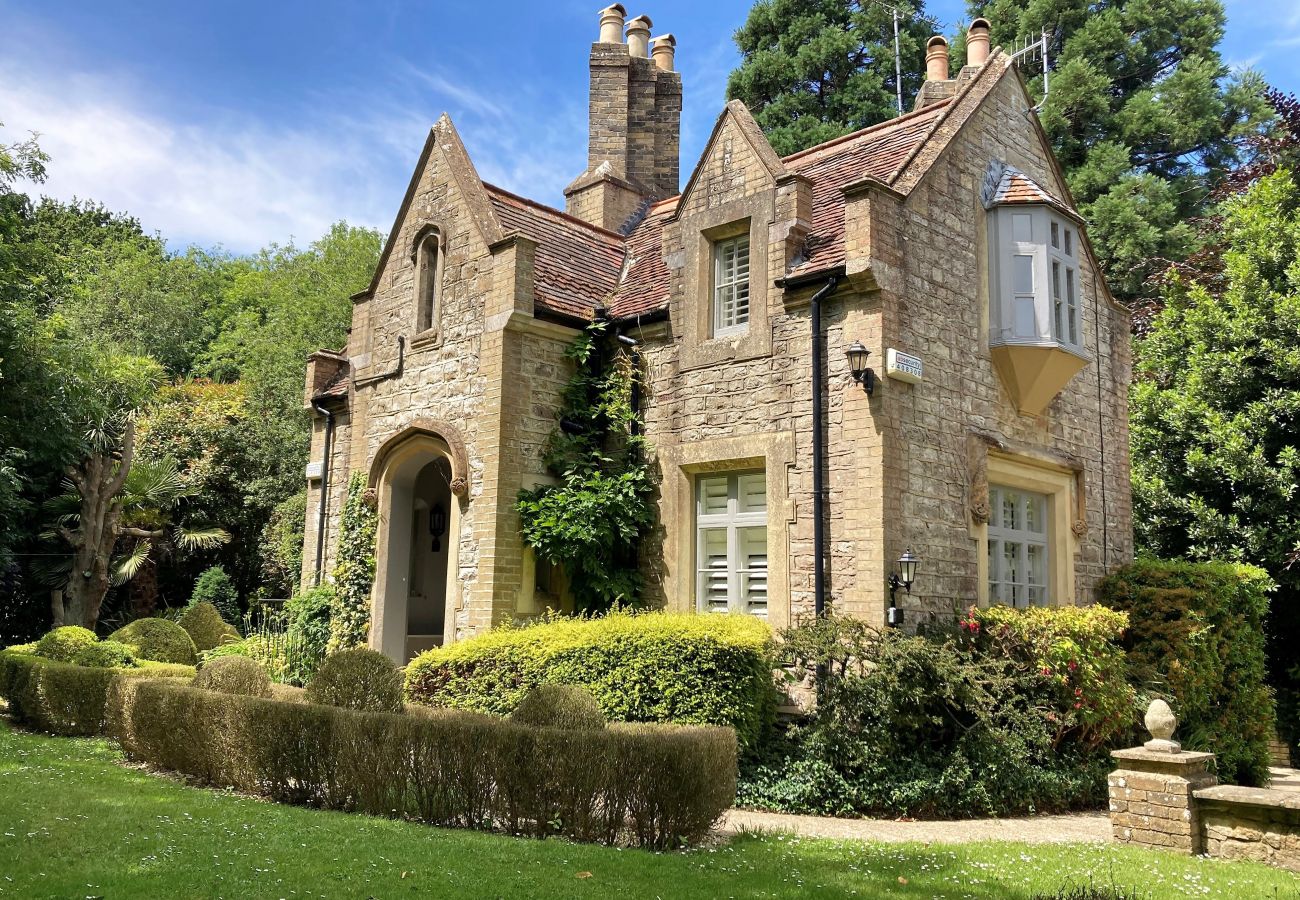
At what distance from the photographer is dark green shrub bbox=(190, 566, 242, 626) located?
85.4ft

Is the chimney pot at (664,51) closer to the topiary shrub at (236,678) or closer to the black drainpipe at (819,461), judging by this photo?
the black drainpipe at (819,461)

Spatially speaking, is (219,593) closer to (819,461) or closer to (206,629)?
(206,629)

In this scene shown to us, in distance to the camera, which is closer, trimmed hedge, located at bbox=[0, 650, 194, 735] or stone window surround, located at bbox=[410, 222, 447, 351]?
trimmed hedge, located at bbox=[0, 650, 194, 735]

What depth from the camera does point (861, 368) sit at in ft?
38.6

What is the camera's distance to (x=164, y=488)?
2575cm

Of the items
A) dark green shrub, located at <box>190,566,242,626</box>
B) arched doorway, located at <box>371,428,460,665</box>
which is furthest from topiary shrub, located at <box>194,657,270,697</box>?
dark green shrub, located at <box>190,566,242,626</box>

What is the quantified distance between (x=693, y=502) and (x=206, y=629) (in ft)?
35.9

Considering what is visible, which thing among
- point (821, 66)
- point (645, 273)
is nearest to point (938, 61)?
point (645, 273)

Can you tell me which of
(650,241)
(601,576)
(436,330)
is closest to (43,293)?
(436,330)

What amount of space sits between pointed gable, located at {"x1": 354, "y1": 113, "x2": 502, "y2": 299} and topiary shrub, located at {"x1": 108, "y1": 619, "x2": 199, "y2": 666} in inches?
251

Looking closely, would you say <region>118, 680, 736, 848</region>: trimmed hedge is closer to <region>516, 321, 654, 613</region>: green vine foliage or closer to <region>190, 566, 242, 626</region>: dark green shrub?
<region>516, 321, 654, 613</region>: green vine foliage

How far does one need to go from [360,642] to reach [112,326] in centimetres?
2794

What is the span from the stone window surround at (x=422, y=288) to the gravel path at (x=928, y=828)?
861cm

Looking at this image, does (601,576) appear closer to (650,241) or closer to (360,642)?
(360,642)
